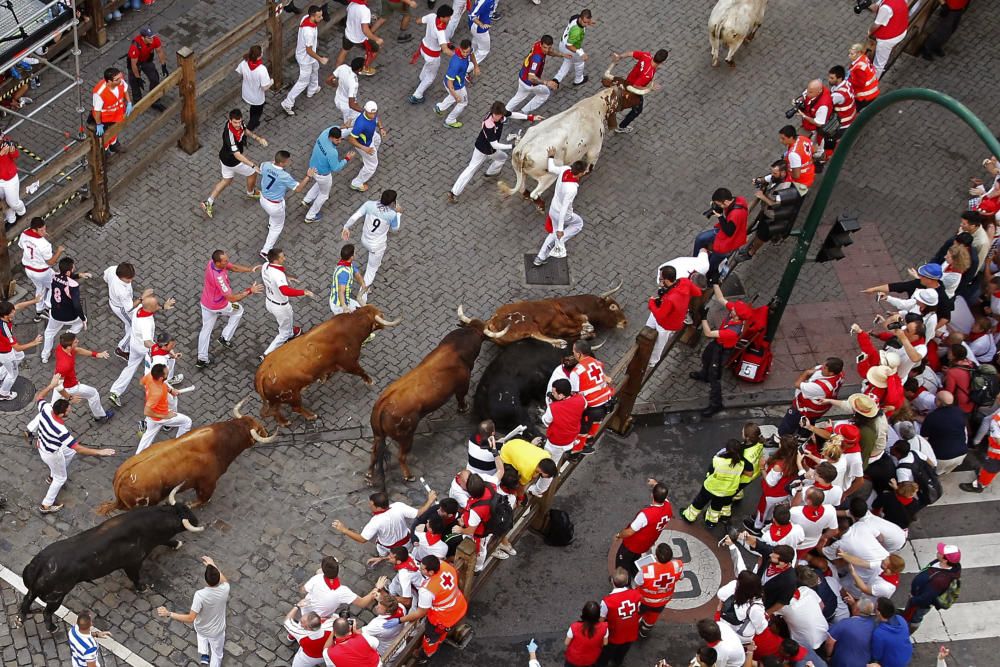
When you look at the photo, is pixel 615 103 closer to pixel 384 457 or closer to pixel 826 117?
pixel 826 117

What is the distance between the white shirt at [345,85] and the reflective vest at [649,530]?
9.03 metres

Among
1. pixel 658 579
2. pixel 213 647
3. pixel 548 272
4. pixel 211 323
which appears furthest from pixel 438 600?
pixel 548 272

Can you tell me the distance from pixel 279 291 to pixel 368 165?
3617mm

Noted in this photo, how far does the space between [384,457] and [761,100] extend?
10.1 metres

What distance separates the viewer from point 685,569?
16.9 meters

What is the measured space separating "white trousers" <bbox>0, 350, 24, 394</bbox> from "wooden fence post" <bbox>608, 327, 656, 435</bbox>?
784 cm

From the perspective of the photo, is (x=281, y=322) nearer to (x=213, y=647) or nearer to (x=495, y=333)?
(x=495, y=333)

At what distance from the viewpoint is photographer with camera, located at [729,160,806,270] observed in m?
18.2

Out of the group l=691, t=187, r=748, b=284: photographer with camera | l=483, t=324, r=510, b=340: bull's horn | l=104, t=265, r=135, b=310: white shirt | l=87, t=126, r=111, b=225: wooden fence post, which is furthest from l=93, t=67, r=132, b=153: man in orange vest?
l=691, t=187, r=748, b=284: photographer with camera

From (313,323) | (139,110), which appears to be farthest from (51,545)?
(139,110)

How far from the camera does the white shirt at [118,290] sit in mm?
17438

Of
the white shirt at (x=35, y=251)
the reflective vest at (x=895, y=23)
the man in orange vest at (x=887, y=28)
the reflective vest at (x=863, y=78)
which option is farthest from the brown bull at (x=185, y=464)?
the reflective vest at (x=895, y=23)

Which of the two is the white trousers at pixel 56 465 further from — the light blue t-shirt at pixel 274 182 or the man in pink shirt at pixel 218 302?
the light blue t-shirt at pixel 274 182

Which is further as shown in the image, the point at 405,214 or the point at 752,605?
the point at 405,214
